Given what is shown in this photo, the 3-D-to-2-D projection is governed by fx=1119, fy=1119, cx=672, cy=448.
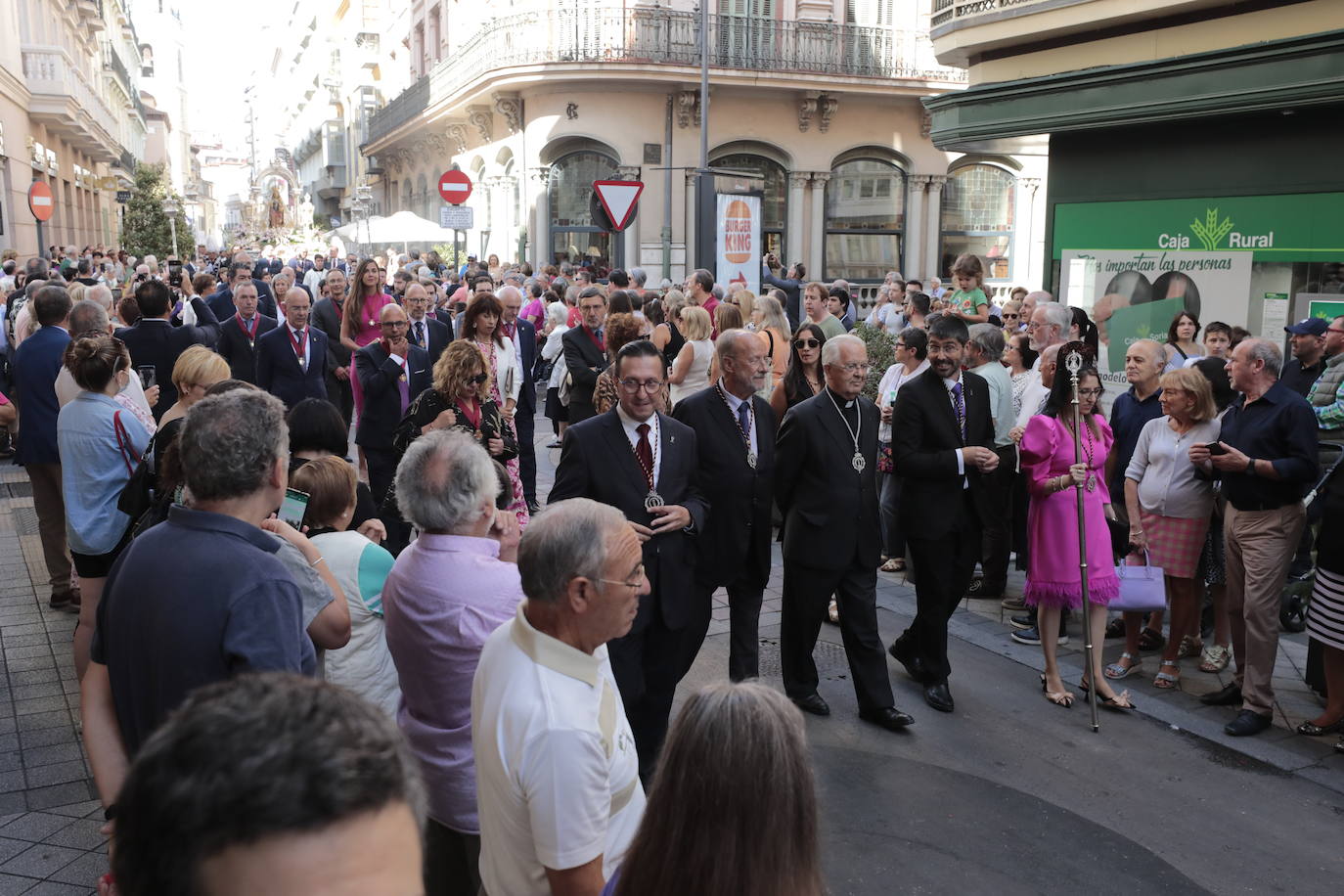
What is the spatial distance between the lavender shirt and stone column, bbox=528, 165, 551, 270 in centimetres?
2346

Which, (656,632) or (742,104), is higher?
(742,104)

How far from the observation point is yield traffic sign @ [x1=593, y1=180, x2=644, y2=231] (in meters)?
14.6

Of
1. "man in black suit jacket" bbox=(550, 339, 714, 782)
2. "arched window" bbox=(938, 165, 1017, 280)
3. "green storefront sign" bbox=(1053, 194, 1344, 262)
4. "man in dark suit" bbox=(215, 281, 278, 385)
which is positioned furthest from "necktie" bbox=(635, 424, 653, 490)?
"arched window" bbox=(938, 165, 1017, 280)

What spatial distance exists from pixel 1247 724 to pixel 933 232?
915 inches

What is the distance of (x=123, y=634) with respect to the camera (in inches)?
103

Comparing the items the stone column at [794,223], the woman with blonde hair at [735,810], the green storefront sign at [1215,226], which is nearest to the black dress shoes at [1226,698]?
the woman with blonde hair at [735,810]

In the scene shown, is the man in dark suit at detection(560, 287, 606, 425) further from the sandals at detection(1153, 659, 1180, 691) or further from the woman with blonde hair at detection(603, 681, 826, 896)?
the woman with blonde hair at detection(603, 681, 826, 896)

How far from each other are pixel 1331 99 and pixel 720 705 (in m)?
9.88

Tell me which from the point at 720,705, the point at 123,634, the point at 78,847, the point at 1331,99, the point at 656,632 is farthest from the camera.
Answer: the point at 1331,99

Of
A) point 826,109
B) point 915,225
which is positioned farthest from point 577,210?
point 915,225

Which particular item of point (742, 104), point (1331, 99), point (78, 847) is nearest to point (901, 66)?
point (742, 104)

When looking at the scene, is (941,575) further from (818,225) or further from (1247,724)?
(818,225)

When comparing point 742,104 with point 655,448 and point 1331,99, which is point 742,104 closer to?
point 1331,99

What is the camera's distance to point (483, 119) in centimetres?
2872
